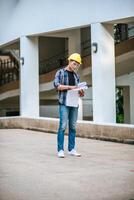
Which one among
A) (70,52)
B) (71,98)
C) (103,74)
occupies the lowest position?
(71,98)

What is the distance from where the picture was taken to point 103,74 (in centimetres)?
1209

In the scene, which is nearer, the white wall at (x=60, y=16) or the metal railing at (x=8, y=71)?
the white wall at (x=60, y=16)

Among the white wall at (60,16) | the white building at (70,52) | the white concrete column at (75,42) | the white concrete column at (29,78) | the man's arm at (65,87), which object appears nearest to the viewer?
the man's arm at (65,87)

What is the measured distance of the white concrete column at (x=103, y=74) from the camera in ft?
39.6

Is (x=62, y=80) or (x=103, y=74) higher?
(x=103, y=74)

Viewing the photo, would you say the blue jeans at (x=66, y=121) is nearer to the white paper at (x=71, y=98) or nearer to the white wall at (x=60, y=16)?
the white paper at (x=71, y=98)

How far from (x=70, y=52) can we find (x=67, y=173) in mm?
11211

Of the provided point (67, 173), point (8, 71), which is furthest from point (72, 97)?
point (8, 71)

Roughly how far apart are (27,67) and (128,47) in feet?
10.8

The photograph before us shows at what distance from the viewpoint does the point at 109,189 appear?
416 centimetres

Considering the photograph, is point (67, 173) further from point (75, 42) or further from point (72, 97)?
point (75, 42)

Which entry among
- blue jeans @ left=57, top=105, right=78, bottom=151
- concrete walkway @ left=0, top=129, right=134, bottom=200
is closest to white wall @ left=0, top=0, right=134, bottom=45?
concrete walkway @ left=0, top=129, right=134, bottom=200

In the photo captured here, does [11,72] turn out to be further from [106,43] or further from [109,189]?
[109,189]

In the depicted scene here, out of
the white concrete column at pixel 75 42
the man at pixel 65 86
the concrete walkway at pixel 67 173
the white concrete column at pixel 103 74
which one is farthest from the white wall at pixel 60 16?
the man at pixel 65 86
